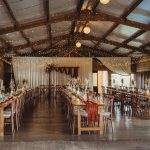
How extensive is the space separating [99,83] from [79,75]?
2.09 meters

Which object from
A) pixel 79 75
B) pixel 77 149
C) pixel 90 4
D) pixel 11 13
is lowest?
pixel 77 149

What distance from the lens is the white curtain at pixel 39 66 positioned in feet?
62.6

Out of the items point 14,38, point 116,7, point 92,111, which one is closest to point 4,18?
point 116,7

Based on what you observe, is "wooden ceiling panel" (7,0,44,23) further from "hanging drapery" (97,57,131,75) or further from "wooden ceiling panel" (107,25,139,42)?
"hanging drapery" (97,57,131,75)

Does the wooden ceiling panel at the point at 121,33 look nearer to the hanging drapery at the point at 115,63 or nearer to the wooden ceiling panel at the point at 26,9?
the wooden ceiling panel at the point at 26,9

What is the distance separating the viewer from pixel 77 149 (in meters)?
5.39

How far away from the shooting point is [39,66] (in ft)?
63.3

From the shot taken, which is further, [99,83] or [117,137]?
[99,83]

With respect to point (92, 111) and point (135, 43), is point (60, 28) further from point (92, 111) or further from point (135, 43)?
point (92, 111)

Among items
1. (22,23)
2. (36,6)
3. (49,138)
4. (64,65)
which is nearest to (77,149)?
(49,138)

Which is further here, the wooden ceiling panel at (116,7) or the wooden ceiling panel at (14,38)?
the wooden ceiling panel at (14,38)

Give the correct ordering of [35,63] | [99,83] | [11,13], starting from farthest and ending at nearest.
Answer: [99,83] → [35,63] → [11,13]

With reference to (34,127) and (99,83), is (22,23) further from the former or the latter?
(99,83)

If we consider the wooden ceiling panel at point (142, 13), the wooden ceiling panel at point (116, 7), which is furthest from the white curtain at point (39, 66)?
the wooden ceiling panel at point (142, 13)
